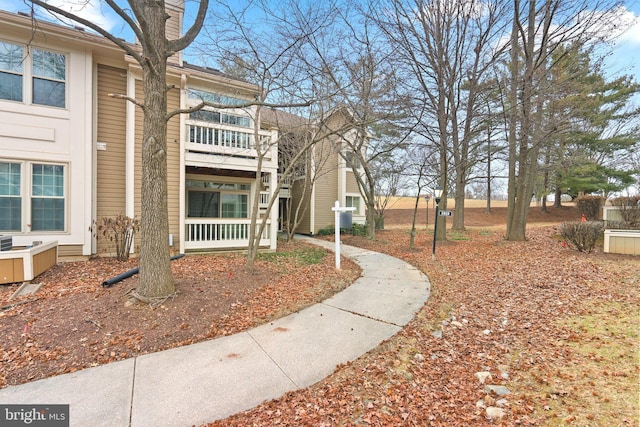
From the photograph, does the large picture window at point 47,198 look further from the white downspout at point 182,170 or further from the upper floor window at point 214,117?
the upper floor window at point 214,117

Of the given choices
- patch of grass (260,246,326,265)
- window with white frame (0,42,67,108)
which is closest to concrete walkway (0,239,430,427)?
patch of grass (260,246,326,265)

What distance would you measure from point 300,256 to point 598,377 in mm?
7287

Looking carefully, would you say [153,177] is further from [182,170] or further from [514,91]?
[514,91]

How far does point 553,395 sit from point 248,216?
1027 centimetres

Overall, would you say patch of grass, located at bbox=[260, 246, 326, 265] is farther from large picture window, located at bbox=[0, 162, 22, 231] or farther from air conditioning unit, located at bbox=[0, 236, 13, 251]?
large picture window, located at bbox=[0, 162, 22, 231]

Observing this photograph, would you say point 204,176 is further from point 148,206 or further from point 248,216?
point 148,206

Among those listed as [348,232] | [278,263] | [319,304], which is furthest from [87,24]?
[348,232]

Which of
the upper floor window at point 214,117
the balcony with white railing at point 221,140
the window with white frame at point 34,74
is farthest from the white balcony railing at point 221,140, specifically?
the window with white frame at point 34,74

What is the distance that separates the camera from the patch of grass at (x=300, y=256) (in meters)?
8.52

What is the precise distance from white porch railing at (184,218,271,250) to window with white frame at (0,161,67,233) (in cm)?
307

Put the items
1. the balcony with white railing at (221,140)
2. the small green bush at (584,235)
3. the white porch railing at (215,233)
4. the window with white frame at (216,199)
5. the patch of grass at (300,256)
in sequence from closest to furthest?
the small green bush at (584,235), the patch of grass at (300,256), the balcony with white railing at (221,140), the white porch railing at (215,233), the window with white frame at (216,199)

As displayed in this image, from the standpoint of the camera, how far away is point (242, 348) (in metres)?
3.50

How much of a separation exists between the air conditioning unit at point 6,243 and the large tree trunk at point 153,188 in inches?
166

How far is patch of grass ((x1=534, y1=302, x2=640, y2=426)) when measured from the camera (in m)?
2.32
